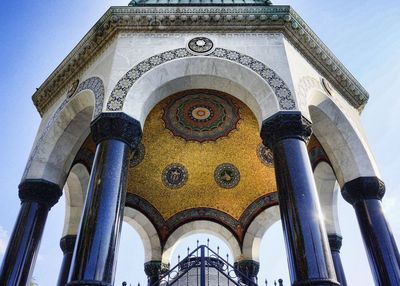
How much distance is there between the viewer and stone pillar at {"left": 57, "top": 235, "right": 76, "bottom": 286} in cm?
731

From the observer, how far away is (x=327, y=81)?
709 cm

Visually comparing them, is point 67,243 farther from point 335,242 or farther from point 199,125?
point 335,242

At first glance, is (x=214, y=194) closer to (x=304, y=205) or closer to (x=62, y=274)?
(x=62, y=274)

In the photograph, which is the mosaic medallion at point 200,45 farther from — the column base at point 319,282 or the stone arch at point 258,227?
the stone arch at point 258,227

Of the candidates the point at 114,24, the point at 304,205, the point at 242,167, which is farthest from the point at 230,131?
the point at 304,205

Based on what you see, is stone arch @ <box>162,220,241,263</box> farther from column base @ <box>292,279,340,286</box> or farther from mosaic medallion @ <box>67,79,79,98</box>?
column base @ <box>292,279,340,286</box>

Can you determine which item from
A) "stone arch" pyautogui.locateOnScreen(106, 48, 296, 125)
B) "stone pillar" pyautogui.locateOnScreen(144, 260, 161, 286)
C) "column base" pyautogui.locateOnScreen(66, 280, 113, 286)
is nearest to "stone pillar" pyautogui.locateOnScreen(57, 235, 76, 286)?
"stone pillar" pyautogui.locateOnScreen(144, 260, 161, 286)

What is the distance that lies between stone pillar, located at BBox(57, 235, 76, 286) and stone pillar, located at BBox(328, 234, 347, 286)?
550cm

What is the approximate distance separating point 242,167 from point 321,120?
354 centimetres

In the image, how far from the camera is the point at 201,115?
28.5 ft

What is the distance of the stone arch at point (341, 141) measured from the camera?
6531 millimetres

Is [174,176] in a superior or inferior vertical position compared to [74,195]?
superior

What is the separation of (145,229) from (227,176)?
9.12 ft

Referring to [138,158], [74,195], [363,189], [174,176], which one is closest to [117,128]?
[74,195]
